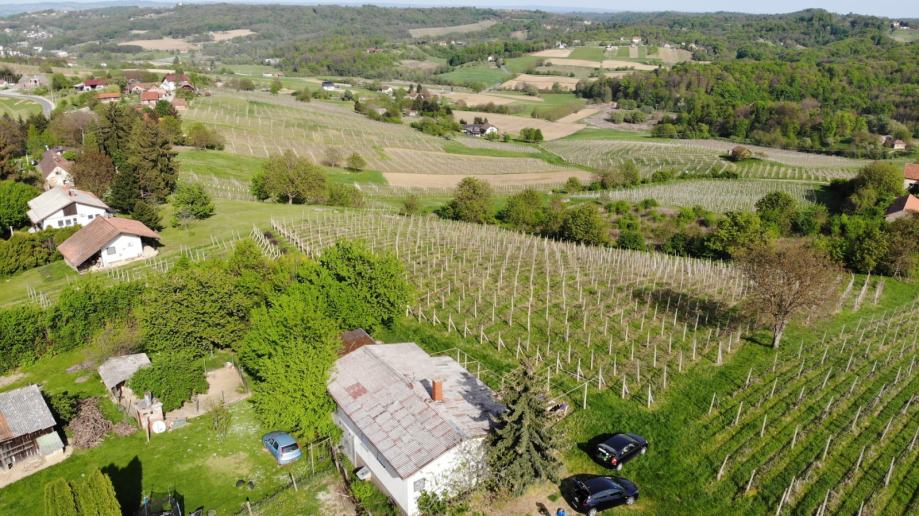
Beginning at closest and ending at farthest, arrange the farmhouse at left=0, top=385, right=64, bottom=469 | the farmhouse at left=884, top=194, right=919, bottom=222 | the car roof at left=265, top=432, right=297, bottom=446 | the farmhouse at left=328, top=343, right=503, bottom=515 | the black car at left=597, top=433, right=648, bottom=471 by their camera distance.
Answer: the farmhouse at left=328, top=343, right=503, bottom=515, the black car at left=597, top=433, right=648, bottom=471, the farmhouse at left=0, top=385, right=64, bottom=469, the car roof at left=265, top=432, right=297, bottom=446, the farmhouse at left=884, top=194, right=919, bottom=222

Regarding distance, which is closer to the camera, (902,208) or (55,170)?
(902,208)

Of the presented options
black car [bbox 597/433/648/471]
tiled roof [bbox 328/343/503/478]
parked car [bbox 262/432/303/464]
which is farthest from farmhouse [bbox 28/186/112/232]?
black car [bbox 597/433/648/471]

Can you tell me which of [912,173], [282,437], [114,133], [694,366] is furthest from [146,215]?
[912,173]

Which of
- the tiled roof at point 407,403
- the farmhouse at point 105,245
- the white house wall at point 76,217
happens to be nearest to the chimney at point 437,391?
the tiled roof at point 407,403

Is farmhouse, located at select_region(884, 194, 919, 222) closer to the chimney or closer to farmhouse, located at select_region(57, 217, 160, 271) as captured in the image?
the chimney

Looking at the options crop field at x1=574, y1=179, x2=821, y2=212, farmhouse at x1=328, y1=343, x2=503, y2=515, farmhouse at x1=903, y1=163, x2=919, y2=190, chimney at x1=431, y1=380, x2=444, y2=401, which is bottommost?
crop field at x1=574, y1=179, x2=821, y2=212

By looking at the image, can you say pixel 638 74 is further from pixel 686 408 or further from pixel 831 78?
pixel 686 408

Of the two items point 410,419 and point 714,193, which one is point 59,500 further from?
point 714,193
